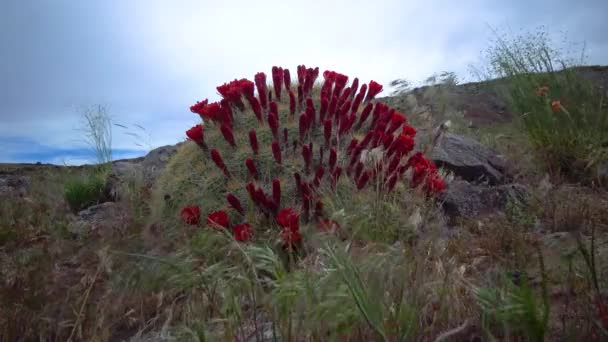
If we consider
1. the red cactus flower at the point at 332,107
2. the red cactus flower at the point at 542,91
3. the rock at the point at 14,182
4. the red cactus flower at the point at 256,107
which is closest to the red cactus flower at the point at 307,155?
the red cactus flower at the point at 332,107

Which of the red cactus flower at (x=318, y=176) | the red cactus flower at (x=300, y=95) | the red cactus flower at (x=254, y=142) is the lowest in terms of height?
the red cactus flower at (x=318, y=176)

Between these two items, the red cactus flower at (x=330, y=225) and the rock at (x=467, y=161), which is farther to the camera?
the rock at (x=467, y=161)

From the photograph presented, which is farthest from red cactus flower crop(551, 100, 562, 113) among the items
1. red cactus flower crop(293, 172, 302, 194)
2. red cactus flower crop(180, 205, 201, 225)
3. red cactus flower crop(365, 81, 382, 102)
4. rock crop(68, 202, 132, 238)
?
rock crop(68, 202, 132, 238)

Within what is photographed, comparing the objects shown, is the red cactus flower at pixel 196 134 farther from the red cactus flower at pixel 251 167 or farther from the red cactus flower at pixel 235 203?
the red cactus flower at pixel 235 203

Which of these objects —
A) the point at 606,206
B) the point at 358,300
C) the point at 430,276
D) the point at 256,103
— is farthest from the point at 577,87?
the point at 358,300

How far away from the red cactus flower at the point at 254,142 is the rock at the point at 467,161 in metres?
2.65

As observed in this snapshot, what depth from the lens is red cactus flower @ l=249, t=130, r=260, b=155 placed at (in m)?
4.26

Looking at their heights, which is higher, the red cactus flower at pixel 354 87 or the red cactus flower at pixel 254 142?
the red cactus flower at pixel 354 87

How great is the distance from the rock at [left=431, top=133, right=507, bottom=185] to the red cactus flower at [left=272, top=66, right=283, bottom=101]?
7.04ft

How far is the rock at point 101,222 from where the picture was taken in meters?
4.26

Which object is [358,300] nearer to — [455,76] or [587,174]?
[587,174]

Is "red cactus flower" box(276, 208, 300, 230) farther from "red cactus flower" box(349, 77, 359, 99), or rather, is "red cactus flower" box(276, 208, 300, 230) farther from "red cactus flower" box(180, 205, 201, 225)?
"red cactus flower" box(349, 77, 359, 99)

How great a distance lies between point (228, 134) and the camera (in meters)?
4.53

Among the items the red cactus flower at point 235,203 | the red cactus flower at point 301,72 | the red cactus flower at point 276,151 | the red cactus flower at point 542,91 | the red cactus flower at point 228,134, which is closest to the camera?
the red cactus flower at point 235,203
